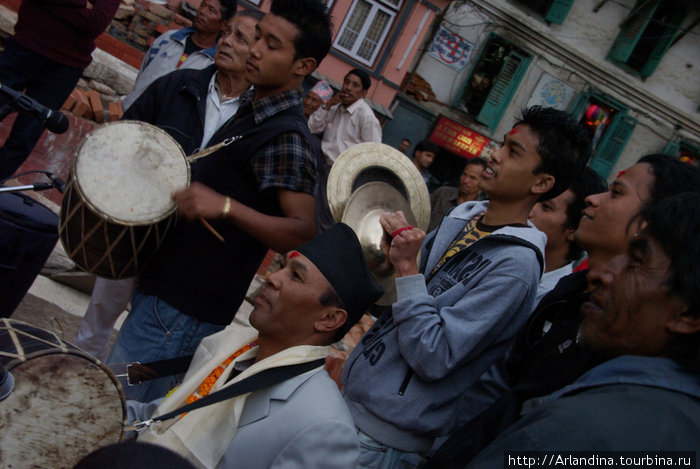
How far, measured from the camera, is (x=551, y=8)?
1324 centimetres

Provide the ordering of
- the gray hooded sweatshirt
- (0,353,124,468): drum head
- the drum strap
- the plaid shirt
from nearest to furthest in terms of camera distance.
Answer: (0,353,124,468): drum head → the drum strap → the gray hooded sweatshirt → the plaid shirt

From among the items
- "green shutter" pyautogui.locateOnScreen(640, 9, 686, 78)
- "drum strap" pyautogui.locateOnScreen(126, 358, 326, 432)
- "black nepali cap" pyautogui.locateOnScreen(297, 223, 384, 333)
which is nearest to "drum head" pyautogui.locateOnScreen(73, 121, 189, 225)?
"black nepali cap" pyautogui.locateOnScreen(297, 223, 384, 333)

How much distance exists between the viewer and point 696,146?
588 inches

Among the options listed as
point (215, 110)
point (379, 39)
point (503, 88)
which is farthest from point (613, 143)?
point (215, 110)

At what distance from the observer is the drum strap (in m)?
1.54

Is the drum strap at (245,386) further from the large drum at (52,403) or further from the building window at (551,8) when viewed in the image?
the building window at (551,8)

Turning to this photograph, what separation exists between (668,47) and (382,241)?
15.6 m

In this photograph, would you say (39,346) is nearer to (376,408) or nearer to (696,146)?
(376,408)

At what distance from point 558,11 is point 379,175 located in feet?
42.9

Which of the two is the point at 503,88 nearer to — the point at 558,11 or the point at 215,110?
the point at 558,11

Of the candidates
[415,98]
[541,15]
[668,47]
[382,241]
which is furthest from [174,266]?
[668,47]

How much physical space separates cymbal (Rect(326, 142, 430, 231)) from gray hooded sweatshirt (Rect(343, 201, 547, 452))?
587 millimetres

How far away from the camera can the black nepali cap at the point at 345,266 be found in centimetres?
183

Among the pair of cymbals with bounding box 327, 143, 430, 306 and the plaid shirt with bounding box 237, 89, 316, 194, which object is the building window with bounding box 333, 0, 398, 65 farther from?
the plaid shirt with bounding box 237, 89, 316, 194
